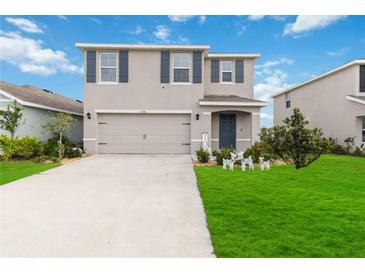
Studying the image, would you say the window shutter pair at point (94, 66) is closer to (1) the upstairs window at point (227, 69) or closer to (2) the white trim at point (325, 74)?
(1) the upstairs window at point (227, 69)

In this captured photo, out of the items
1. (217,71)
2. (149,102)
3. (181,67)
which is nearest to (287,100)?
(217,71)

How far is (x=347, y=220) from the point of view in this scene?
4555mm

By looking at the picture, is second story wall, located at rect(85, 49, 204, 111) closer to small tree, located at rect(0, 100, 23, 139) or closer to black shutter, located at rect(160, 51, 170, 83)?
black shutter, located at rect(160, 51, 170, 83)

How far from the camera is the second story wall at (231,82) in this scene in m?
17.2

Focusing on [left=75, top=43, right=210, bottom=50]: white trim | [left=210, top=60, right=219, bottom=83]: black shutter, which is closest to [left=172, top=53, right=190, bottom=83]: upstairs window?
[left=75, top=43, right=210, bottom=50]: white trim

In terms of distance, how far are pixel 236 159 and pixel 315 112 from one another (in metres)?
13.1

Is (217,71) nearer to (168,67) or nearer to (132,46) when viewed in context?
(168,67)

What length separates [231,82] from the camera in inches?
682

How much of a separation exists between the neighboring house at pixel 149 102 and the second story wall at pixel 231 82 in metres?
1.83

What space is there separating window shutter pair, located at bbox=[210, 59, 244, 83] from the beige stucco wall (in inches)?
91.1

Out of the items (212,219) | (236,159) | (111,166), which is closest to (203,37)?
(236,159)

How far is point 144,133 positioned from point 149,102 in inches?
72.7

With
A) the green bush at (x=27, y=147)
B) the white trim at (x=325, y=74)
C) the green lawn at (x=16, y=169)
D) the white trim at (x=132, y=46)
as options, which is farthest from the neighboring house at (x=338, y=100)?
the green bush at (x=27, y=147)

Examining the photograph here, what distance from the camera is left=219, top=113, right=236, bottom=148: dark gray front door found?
16344 millimetres
